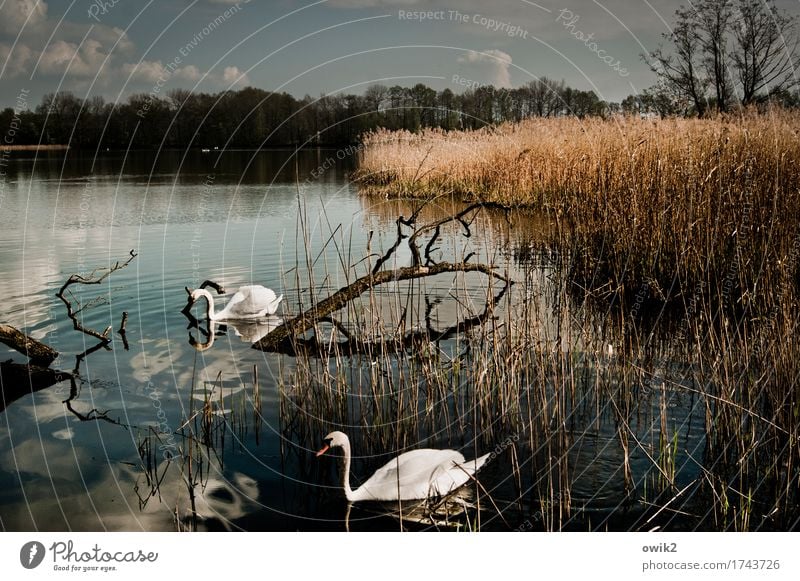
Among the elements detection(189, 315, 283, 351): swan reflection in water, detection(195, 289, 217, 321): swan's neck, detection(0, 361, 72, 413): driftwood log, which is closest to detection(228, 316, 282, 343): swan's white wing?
detection(189, 315, 283, 351): swan reflection in water

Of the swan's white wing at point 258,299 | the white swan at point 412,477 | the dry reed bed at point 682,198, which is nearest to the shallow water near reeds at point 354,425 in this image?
the white swan at point 412,477

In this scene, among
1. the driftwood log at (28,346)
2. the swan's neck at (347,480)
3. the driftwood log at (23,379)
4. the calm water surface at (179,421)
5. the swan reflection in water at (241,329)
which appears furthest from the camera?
the swan reflection in water at (241,329)

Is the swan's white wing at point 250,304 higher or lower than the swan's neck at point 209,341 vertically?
higher

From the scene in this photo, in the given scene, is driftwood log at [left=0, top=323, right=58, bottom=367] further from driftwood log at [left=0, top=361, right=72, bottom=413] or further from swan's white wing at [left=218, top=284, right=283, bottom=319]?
swan's white wing at [left=218, top=284, right=283, bottom=319]

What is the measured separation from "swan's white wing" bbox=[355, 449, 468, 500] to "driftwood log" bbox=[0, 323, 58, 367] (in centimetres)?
339

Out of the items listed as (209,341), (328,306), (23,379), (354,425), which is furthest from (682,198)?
(23,379)

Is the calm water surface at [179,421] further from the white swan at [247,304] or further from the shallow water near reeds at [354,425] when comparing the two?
the white swan at [247,304]

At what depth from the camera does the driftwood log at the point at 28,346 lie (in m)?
5.47

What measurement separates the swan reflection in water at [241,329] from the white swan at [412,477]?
3175 mm

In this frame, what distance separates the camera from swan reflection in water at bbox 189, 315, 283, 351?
687cm

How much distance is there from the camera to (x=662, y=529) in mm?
3703

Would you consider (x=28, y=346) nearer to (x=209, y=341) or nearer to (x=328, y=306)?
(x=209, y=341)
